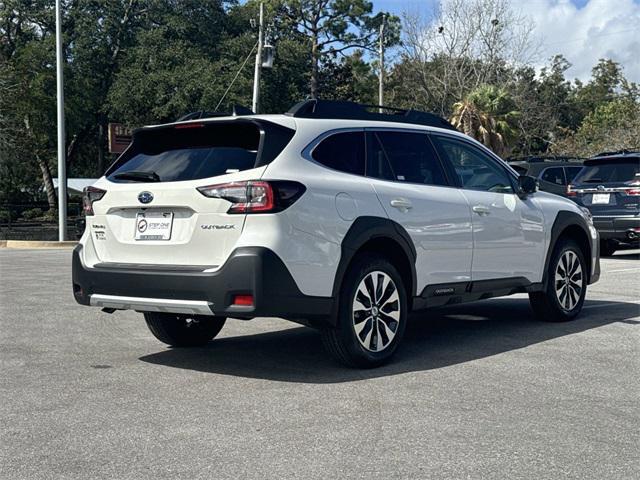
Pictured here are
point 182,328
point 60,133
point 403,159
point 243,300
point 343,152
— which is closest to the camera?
point 243,300

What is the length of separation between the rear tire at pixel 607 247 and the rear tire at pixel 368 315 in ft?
35.3

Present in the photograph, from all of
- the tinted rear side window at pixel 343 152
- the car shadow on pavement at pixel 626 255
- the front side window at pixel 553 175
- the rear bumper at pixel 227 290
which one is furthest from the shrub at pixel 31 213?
the tinted rear side window at pixel 343 152

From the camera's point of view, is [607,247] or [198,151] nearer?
[198,151]

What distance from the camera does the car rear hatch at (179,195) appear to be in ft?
18.0

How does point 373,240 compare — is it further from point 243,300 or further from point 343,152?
point 243,300

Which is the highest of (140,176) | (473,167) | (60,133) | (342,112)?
(342,112)

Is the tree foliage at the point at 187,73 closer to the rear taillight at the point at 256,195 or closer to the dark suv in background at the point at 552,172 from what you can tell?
the dark suv in background at the point at 552,172

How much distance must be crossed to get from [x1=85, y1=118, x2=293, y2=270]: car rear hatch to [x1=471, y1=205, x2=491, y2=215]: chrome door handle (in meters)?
1.98

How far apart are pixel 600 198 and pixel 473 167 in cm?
875

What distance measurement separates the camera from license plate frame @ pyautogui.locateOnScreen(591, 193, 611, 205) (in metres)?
15.1

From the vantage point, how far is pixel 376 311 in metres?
6.06

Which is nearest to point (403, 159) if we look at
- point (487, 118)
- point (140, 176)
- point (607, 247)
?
point (140, 176)

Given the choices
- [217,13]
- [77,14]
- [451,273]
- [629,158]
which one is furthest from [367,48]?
[451,273]

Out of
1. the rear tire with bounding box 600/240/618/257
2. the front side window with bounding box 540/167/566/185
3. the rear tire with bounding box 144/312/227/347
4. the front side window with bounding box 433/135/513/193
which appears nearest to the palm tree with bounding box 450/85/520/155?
the front side window with bounding box 540/167/566/185
